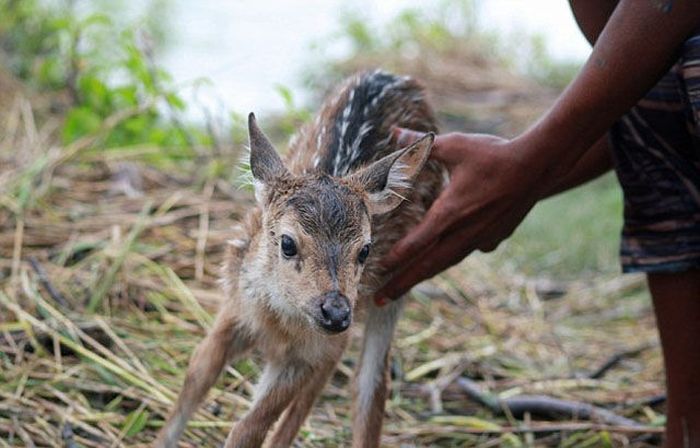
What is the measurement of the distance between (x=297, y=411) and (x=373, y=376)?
1.12 feet

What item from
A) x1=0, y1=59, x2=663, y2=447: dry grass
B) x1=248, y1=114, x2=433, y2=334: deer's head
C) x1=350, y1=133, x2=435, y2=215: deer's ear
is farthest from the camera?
x1=0, y1=59, x2=663, y2=447: dry grass

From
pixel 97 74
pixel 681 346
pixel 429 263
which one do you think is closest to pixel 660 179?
pixel 681 346

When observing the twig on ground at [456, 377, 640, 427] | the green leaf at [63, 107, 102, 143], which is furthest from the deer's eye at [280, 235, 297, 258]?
the green leaf at [63, 107, 102, 143]

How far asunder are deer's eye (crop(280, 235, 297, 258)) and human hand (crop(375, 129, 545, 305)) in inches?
15.5

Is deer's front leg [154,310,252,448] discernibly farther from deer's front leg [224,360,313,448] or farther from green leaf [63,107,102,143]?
green leaf [63,107,102,143]

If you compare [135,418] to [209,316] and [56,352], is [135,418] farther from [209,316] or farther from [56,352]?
[209,316]

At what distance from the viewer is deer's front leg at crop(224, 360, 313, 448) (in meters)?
3.56

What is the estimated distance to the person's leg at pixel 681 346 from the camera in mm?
3846

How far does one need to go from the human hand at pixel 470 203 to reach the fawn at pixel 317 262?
0.40ft

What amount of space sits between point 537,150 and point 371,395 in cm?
120

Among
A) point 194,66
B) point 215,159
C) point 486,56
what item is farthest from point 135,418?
point 486,56

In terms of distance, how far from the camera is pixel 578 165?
4.08 m

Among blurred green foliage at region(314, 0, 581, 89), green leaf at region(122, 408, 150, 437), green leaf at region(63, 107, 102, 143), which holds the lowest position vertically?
green leaf at region(122, 408, 150, 437)

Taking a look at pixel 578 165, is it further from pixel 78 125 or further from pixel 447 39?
pixel 447 39
